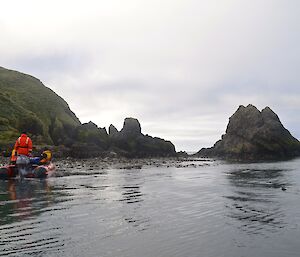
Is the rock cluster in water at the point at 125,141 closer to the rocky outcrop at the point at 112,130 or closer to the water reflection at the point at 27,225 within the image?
the rocky outcrop at the point at 112,130

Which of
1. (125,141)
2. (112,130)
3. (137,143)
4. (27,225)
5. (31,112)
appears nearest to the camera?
(27,225)

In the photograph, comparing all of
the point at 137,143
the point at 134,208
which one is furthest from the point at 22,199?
the point at 137,143

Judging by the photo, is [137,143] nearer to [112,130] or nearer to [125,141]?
[125,141]

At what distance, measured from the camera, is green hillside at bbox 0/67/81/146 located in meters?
76.5

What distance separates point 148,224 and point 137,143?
80.3 metres

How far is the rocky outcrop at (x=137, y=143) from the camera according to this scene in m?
91.6

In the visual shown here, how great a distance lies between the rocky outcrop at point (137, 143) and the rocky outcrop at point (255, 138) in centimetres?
1638

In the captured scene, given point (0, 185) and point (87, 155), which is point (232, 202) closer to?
point (0, 185)

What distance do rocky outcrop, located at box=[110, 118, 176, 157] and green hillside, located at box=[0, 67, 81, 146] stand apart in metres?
11.7

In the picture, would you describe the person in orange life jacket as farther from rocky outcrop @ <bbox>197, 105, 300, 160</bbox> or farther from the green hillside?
rocky outcrop @ <bbox>197, 105, 300, 160</bbox>

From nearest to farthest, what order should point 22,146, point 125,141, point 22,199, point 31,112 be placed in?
point 22,199
point 22,146
point 31,112
point 125,141

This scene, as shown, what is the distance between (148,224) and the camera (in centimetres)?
1422

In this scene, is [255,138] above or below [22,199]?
above

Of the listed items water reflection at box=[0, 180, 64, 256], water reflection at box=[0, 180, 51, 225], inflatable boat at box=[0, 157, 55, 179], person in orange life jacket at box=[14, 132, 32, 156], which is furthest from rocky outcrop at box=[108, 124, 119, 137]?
water reflection at box=[0, 180, 64, 256]
